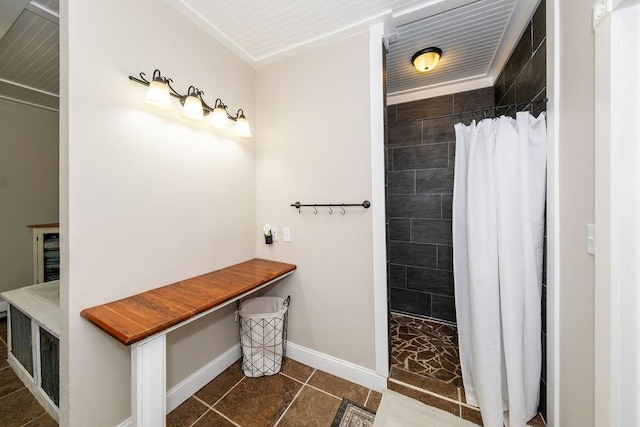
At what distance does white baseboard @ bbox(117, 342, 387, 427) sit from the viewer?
151 cm

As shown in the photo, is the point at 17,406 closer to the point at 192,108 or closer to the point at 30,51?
the point at 192,108

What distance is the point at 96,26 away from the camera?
3.67 ft

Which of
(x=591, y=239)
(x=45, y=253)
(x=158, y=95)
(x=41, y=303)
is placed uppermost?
(x=158, y=95)

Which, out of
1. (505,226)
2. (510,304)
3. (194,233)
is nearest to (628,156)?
(505,226)

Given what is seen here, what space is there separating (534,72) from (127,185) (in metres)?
2.44

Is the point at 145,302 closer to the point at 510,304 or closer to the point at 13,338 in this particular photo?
the point at 13,338


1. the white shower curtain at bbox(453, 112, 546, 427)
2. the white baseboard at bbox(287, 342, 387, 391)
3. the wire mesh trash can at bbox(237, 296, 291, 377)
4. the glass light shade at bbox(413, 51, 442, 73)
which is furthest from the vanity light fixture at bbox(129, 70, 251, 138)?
the white baseboard at bbox(287, 342, 387, 391)

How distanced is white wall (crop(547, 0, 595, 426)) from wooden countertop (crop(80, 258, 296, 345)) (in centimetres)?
154

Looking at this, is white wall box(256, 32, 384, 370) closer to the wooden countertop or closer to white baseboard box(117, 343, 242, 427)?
the wooden countertop

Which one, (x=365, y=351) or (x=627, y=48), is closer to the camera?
(x=627, y=48)

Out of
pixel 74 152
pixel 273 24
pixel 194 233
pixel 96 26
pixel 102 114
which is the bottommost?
pixel 194 233

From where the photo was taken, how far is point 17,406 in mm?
1455

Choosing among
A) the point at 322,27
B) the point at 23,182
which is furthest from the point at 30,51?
the point at 322,27

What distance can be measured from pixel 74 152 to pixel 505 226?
217cm
